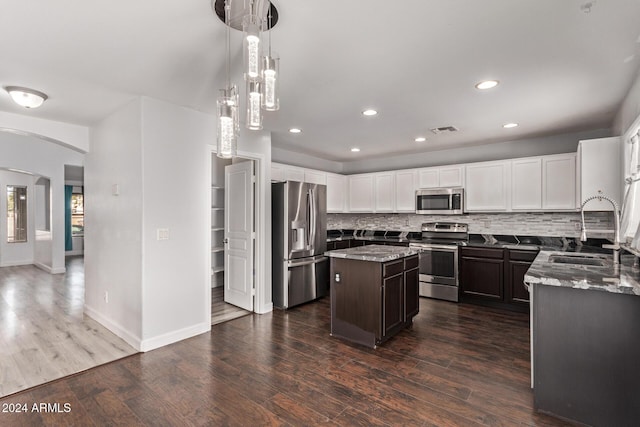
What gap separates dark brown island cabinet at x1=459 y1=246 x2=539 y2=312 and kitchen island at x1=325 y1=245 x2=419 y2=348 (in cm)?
167

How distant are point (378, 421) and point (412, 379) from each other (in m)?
0.65

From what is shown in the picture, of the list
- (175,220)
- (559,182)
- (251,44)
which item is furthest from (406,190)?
(251,44)

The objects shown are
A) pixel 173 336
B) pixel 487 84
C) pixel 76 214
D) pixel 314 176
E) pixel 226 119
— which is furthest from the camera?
pixel 76 214

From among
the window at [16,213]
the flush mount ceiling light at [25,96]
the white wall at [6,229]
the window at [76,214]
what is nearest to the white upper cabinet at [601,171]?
the flush mount ceiling light at [25,96]

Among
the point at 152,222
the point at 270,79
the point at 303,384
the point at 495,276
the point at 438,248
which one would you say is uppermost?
the point at 270,79

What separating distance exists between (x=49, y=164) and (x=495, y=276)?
9036mm

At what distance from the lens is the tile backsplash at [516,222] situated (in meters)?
4.42

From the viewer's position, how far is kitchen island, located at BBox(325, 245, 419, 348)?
10.6 feet

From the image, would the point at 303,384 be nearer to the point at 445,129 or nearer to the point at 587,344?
the point at 587,344

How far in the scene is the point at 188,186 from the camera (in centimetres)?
355

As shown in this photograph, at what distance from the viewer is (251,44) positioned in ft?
5.24

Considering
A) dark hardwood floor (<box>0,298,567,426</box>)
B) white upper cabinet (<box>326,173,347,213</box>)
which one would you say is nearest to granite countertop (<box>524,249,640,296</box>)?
dark hardwood floor (<box>0,298,567,426</box>)

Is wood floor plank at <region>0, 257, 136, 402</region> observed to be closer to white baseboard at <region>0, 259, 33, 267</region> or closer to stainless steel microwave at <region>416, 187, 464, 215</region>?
white baseboard at <region>0, 259, 33, 267</region>

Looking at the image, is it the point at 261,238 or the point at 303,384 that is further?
the point at 261,238
